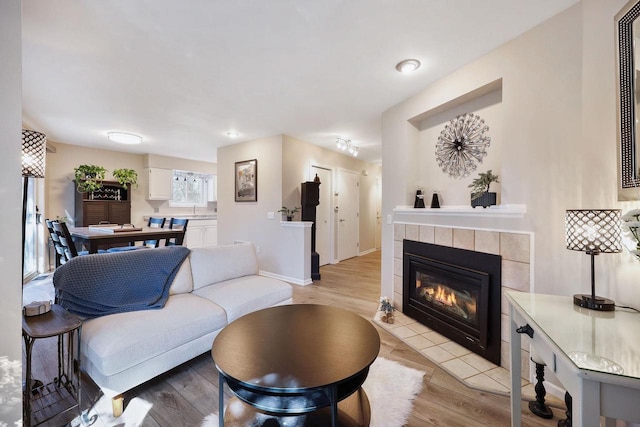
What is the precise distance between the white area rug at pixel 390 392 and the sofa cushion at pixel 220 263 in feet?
3.94

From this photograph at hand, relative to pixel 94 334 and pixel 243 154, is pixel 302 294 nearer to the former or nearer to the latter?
pixel 94 334

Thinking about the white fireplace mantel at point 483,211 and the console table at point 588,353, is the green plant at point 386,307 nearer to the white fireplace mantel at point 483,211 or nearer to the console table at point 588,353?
the white fireplace mantel at point 483,211

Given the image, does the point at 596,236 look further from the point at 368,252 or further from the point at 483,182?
the point at 368,252

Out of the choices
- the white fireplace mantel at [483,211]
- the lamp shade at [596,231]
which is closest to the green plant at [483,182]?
the white fireplace mantel at [483,211]

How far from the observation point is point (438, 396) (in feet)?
5.51

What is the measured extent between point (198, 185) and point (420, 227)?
6336 mm

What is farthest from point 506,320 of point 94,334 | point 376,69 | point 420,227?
point 94,334

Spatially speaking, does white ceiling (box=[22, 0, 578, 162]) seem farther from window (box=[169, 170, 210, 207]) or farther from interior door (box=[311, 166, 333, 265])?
window (box=[169, 170, 210, 207])

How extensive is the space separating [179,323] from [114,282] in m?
0.58

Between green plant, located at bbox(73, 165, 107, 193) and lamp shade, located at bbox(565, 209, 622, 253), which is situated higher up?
green plant, located at bbox(73, 165, 107, 193)

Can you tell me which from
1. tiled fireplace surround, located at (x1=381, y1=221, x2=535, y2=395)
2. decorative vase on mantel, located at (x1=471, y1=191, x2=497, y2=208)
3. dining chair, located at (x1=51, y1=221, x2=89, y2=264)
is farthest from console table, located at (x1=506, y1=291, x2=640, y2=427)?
dining chair, located at (x1=51, y1=221, x2=89, y2=264)

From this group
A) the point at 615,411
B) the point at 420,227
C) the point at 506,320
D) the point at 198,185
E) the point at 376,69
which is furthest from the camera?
the point at 198,185

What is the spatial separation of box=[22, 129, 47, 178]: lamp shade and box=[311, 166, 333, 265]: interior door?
13.6 feet

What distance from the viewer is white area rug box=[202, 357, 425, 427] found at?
1477mm
